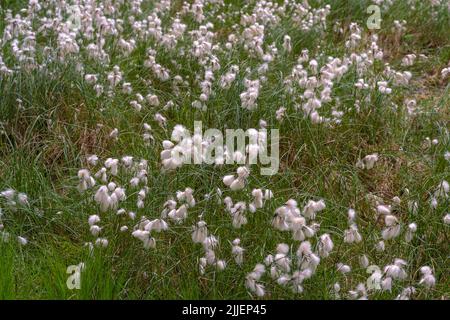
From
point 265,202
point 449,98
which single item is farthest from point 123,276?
point 449,98

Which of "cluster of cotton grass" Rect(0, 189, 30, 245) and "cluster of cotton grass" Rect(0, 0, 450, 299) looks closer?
"cluster of cotton grass" Rect(0, 0, 450, 299)

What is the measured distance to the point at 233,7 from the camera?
7.60m

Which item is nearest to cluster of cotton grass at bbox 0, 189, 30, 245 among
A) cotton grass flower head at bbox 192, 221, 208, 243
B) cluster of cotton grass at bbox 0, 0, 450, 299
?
cluster of cotton grass at bbox 0, 0, 450, 299

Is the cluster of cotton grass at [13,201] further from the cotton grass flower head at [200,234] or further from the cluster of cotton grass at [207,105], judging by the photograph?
the cotton grass flower head at [200,234]

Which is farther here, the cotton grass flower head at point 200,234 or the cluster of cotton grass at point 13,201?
the cluster of cotton grass at point 13,201

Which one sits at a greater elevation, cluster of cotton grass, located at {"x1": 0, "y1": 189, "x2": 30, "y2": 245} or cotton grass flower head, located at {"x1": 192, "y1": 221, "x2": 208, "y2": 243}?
cotton grass flower head, located at {"x1": 192, "y1": 221, "x2": 208, "y2": 243}

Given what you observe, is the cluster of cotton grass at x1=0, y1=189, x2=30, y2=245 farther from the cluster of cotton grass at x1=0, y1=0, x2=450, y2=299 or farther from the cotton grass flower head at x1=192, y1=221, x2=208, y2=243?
the cotton grass flower head at x1=192, y1=221, x2=208, y2=243

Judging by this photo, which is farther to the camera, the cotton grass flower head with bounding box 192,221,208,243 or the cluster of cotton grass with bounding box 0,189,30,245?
the cluster of cotton grass with bounding box 0,189,30,245

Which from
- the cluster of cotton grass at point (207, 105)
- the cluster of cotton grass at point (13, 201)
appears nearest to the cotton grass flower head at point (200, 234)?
the cluster of cotton grass at point (207, 105)

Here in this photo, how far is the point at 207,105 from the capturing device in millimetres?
4875

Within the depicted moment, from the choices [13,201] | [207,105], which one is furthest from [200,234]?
[207,105]

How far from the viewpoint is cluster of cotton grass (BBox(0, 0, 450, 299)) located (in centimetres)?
302

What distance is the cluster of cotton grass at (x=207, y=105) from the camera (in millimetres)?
3020

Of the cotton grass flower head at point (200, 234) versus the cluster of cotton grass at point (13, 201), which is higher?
the cotton grass flower head at point (200, 234)
